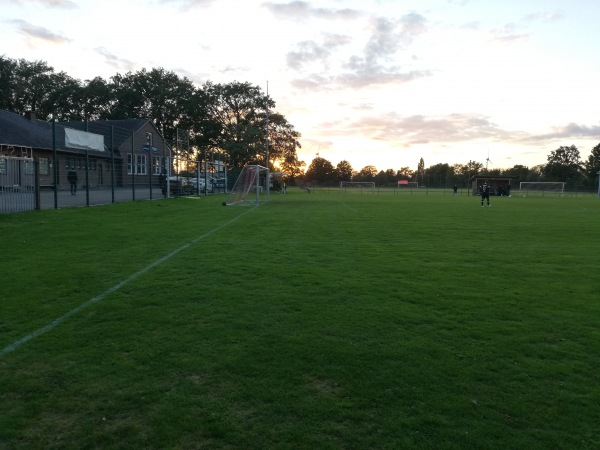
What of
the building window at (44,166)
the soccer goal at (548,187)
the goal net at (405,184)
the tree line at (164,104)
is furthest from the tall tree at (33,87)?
the soccer goal at (548,187)

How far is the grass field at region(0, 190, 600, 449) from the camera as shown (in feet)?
9.45

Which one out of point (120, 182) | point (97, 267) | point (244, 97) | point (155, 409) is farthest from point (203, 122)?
point (155, 409)

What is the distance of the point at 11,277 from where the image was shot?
270 inches

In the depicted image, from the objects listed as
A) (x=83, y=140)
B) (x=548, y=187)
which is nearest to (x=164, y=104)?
(x=83, y=140)

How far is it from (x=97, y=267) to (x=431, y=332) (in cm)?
586

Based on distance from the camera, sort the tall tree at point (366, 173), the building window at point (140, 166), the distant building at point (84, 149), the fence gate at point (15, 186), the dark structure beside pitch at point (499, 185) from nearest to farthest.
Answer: the fence gate at point (15, 186)
the distant building at point (84, 149)
the building window at point (140, 166)
the dark structure beside pitch at point (499, 185)
the tall tree at point (366, 173)

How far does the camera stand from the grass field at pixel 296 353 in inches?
113

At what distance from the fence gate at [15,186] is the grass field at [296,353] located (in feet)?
31.7

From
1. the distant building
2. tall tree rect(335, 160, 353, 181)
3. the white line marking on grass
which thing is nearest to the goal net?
tall tree rect(335, 160, 353, 181)

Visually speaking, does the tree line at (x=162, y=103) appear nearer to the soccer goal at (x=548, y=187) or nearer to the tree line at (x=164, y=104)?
the tree line at (x=164, y=104)

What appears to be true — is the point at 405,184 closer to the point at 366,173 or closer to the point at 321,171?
the point at 321,171

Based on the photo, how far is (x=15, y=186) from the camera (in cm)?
1723

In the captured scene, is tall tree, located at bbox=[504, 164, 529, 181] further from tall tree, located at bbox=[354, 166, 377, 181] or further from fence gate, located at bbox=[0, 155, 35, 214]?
fence gate, located at bbox=[0, 155, 35, 214]

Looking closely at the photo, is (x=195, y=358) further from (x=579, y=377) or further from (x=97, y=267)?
(x=97, y=267)
